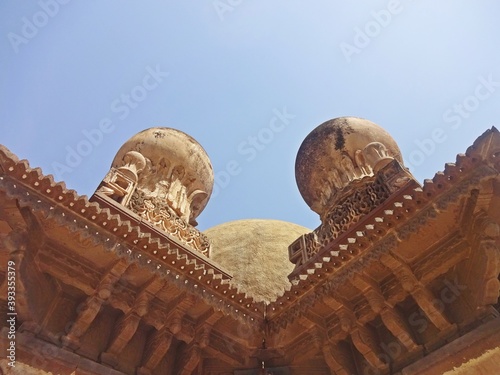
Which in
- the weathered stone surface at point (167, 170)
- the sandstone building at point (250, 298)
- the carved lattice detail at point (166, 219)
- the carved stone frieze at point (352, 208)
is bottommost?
the sandstone building at point (250, 298)

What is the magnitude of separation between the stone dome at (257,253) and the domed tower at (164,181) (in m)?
2.71

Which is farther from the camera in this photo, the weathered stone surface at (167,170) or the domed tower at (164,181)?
the weathered stone surface at (167,170)

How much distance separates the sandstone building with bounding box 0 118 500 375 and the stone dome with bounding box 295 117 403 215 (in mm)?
4102

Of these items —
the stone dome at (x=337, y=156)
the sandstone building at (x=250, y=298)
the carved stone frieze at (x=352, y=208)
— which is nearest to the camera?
the sandstone building at (x=250, y=298)

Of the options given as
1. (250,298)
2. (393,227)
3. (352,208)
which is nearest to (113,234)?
(250,298)

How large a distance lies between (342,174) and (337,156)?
1.66ft

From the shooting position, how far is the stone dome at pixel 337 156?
9.70 m

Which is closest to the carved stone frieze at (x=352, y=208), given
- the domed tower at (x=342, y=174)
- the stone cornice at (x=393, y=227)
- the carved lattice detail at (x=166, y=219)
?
the domed tower at (x=342, y=174)

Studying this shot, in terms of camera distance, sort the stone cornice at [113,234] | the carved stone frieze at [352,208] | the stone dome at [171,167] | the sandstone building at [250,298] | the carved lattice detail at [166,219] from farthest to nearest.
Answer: the stone dome at [171,167], the carved lattice detail at [166,219], the carved stone frieze at [352,208], the stone cornice at [113,234], the sandstone building at [250,298]

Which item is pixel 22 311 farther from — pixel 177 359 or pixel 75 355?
pixel 177 359

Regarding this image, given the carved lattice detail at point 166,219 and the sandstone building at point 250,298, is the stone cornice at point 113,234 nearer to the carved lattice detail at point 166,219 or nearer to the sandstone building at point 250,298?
the sandstone building at point 250,298

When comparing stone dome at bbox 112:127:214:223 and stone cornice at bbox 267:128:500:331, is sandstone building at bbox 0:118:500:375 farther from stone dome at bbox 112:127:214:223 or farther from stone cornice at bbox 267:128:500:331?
stone dome at bbox 112:127:214:223

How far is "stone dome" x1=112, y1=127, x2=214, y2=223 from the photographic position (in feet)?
32.3

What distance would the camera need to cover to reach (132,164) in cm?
971
